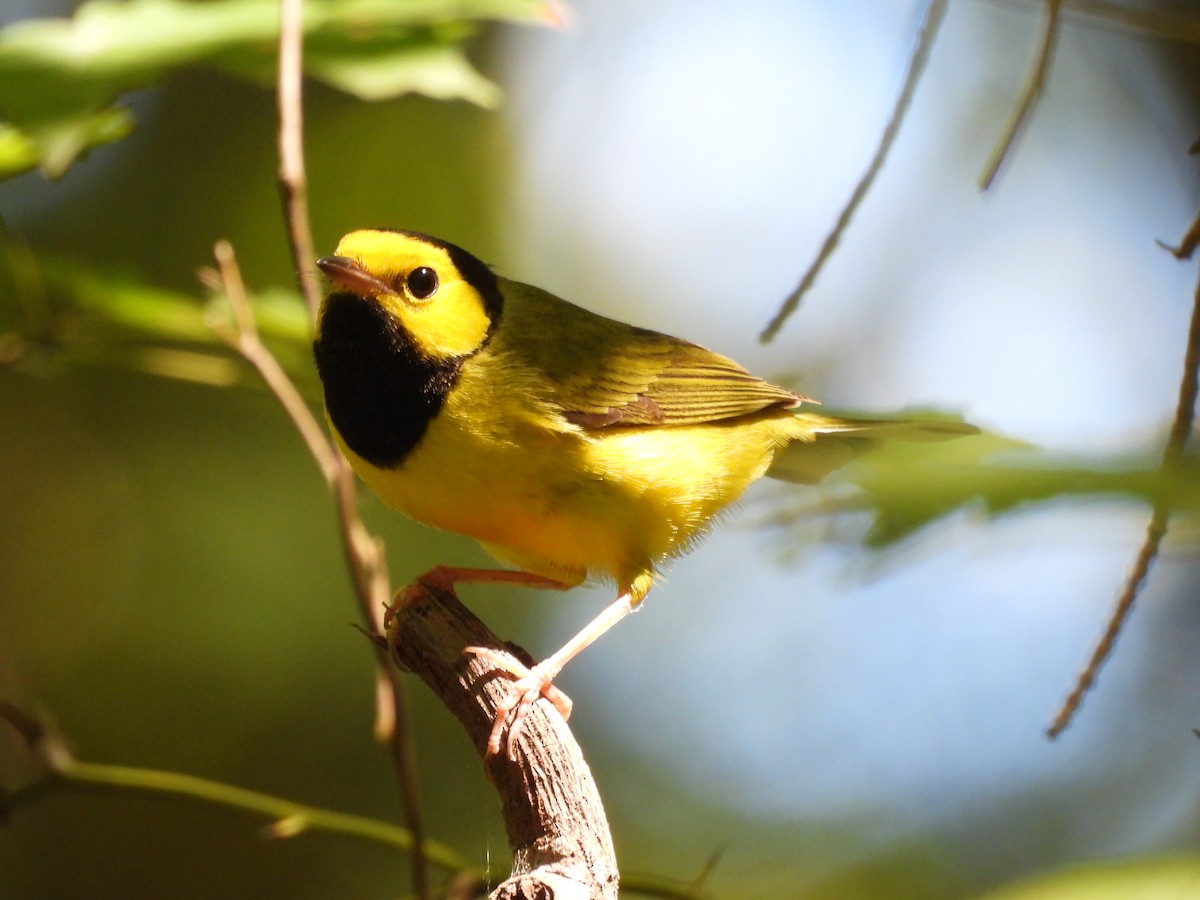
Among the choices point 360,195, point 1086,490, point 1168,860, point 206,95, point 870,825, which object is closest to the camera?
point 1086,490

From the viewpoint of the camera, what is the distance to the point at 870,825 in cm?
685

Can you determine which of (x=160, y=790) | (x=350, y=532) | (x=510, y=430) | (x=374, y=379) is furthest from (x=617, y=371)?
(x=160, y=790)

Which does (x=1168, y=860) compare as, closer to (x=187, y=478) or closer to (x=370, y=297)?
(x=370, y=297)

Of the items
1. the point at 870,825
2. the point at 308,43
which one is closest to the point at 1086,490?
the point at 308,43

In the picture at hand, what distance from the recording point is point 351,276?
8.32ft

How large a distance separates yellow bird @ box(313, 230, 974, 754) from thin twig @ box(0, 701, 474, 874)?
21.0 inches

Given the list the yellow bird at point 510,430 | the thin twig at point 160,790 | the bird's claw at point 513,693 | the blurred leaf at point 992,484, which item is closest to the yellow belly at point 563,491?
the yellow bird at point 510,430

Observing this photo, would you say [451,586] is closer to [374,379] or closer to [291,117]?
[374,379]

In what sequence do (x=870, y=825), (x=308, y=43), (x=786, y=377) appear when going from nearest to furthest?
(x=308, y=43) → (x=786, y=377) → (x=870, y=825)

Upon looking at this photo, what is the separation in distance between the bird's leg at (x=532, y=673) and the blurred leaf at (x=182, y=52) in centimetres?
110

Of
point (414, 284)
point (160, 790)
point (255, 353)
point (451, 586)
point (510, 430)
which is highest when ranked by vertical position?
point (414, 284)

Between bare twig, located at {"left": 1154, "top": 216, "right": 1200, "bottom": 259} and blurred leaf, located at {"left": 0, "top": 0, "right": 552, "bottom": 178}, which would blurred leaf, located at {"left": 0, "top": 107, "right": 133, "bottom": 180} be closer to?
blurred leaf, located at {"left": 0, "top": 0, "right": 552, "bottom": 178}

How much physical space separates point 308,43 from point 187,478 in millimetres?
5749

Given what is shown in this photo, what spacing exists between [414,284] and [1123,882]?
184 centimetres
